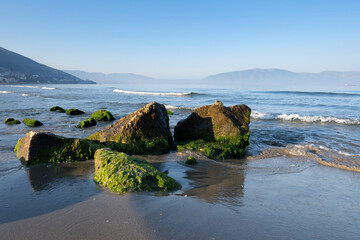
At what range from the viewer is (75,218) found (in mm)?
3113

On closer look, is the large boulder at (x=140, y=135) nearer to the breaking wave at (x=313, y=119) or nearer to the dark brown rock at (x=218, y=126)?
the dark brown rock at (x=218, y=126)

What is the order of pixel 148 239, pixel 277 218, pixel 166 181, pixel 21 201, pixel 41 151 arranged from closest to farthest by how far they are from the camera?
1. pixel 148 239
2. pixel 277 218
3. pixel 21 201
4. pixel 166 181
5. pixel 41 151

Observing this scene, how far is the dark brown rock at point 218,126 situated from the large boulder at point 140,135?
1.10 meters

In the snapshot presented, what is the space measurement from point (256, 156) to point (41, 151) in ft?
Result: 19.1

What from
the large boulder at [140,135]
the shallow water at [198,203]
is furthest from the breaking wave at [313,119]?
the large boulder at [140,135]

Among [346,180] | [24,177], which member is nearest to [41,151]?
[24,177]

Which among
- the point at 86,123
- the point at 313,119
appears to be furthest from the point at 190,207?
the point at 313,119

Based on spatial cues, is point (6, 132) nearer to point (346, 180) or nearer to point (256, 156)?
point (256, 156)

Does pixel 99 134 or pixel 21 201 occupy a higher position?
pixel 99 134

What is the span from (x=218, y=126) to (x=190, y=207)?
4.51m

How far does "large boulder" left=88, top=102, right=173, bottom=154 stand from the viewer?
6621mm

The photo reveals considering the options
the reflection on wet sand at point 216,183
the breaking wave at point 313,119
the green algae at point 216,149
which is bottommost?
the reflection on wet sand at point 216,183

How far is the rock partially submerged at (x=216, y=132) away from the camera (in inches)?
271

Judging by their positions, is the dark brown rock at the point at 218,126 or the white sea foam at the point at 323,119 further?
the white sea foam at the point at 323,119
